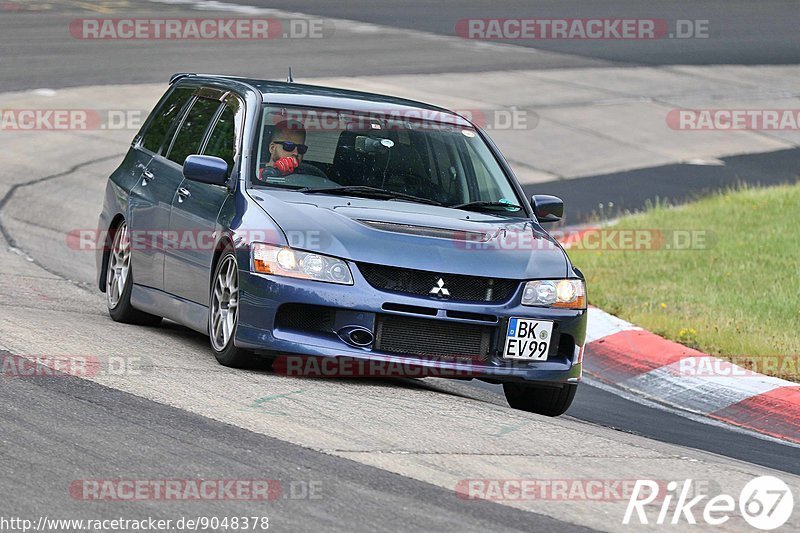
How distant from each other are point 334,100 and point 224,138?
0.71 metres

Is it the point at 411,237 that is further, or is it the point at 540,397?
the point at 540,397

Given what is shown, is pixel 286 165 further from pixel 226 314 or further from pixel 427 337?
pixel 427 337

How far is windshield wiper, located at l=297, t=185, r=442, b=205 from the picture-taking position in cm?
873

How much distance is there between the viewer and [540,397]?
8.73 metres

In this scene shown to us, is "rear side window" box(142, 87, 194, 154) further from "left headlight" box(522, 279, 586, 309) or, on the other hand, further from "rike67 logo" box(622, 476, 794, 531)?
"rike67 logo" box(622, 476, 794, 531)

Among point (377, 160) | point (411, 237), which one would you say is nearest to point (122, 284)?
point (377, 160)

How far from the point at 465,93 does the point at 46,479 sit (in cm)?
1780

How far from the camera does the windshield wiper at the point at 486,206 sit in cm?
899

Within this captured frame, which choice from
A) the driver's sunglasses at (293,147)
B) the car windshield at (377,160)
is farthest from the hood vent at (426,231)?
the driver's sunglasses at (293,147)

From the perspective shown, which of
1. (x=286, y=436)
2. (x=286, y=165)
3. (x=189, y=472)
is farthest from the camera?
(x=286, y=165)

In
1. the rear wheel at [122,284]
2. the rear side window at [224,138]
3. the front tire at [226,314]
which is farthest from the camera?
the rear wheel at [122,284]

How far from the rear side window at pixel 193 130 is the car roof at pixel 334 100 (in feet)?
0.69

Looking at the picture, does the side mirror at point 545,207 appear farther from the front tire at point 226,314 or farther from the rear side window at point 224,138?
the front tire at point 226,314

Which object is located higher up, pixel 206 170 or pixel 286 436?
pixel 206 170
